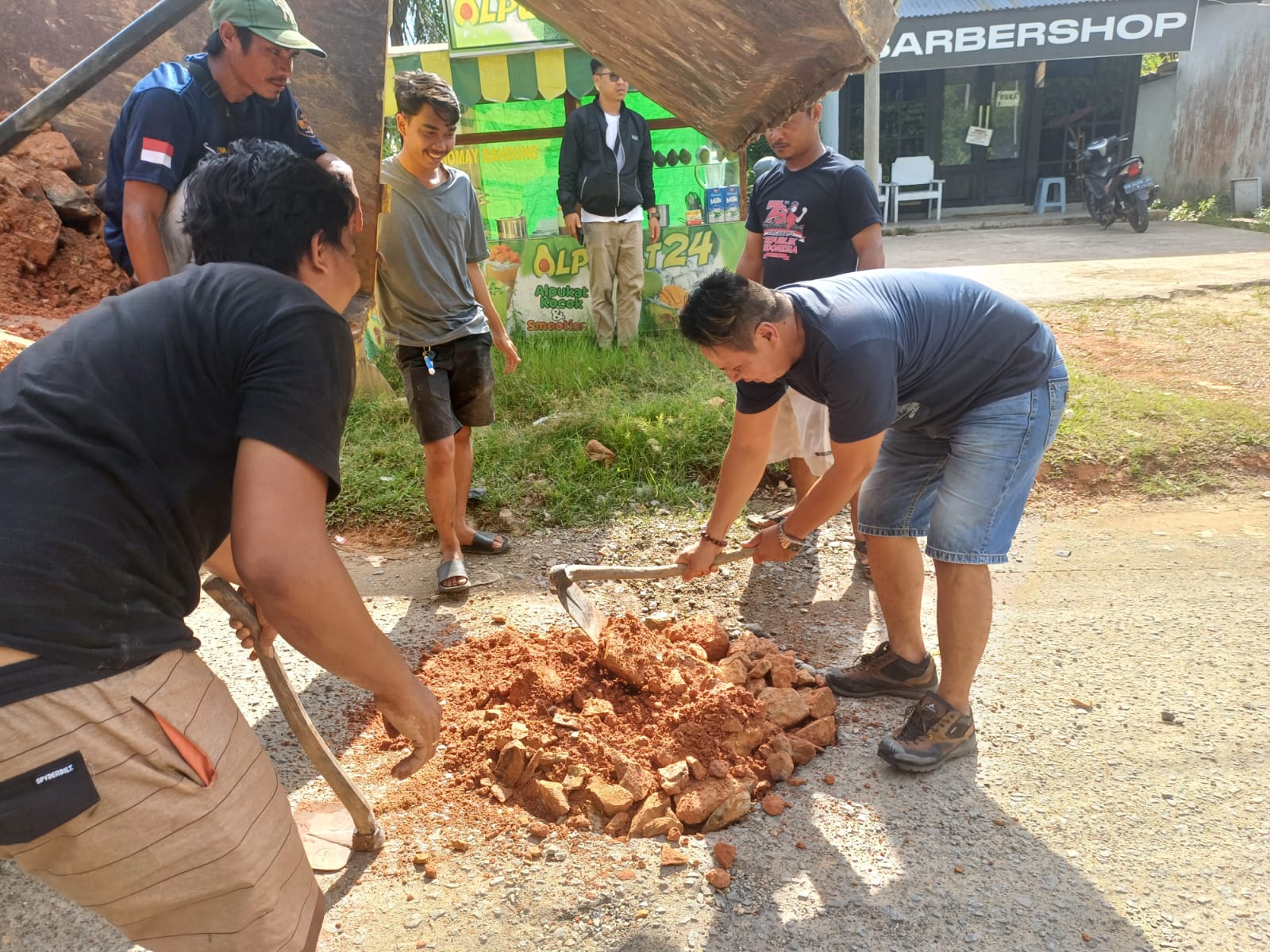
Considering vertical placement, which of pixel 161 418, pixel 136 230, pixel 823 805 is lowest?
pixel 823 805

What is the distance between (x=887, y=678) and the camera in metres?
3.00

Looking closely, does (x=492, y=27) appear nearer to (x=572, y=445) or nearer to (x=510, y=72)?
(x=510, y=72)

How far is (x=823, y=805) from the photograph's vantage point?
2.49 metres

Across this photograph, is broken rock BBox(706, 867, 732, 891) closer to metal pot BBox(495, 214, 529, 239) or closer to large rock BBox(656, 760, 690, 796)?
large rock BBox(656, 760, 690, 796)

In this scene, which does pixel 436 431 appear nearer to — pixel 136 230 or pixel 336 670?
pixel 136 230

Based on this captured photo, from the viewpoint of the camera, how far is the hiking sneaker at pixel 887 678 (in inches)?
117

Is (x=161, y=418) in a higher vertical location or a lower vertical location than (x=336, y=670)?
higher

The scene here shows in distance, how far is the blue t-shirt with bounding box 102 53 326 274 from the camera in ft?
8.19

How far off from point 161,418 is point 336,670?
466 mm

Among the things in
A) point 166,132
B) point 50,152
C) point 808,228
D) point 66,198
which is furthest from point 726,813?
point 50,152

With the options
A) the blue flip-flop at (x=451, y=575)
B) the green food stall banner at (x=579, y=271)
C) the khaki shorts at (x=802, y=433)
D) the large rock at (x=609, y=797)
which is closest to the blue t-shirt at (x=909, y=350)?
the khaki shorts at (x=802, y=433)

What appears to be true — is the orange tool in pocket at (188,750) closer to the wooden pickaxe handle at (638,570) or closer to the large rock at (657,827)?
the large rock at (657,827)

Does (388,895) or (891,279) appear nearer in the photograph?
(388,895)

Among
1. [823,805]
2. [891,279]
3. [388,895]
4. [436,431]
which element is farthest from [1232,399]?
[388,895]
